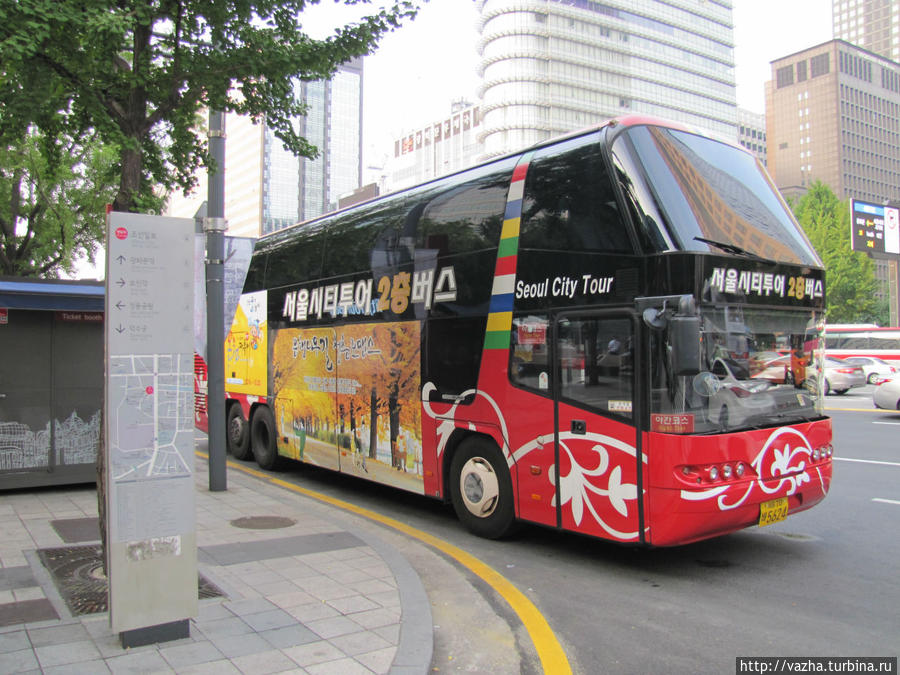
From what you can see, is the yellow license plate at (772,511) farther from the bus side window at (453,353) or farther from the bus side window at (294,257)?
the bus side window at (294,257)

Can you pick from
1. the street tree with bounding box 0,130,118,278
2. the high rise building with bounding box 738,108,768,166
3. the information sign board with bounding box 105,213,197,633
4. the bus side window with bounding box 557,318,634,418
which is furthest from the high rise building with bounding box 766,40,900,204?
the information sign board with bounding box 105,213,197,633

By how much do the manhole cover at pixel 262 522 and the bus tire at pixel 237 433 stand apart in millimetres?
4781

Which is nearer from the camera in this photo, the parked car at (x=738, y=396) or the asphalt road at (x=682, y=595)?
the asphalt road at (x=682, y=595)

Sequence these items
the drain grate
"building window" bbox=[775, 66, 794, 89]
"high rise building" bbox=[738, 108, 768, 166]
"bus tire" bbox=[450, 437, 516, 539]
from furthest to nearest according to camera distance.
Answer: "high rise building" bbox=[738, 108, 768, 166] < "building window" bbox=[775, 66, 794, 89] < "bus tire" bbox=[450, 437, 516, 539] < the drain grate

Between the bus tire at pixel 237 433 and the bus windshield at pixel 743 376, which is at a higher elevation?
the bus windshield at pixel 743 376

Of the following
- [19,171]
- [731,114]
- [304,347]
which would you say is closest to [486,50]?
[731,114]

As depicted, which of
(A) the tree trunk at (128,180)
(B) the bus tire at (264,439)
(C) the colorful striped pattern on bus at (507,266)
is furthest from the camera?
(B) the bus tire at (264,439)

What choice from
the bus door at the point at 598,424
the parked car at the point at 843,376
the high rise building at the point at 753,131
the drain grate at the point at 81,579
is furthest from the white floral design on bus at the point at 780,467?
the high rise building at the point at 753,131

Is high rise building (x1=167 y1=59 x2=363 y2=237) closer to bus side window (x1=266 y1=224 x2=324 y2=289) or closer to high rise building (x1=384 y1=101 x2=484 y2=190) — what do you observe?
Answer: high rise building (x1=384 y1=101 x2=484 y2=190)

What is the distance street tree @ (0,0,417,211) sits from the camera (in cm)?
503

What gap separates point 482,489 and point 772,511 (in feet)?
8.97

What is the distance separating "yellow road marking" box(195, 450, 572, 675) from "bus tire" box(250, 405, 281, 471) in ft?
6.49

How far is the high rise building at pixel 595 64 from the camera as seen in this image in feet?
354

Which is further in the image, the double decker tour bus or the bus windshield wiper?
the bus windshield wiper
